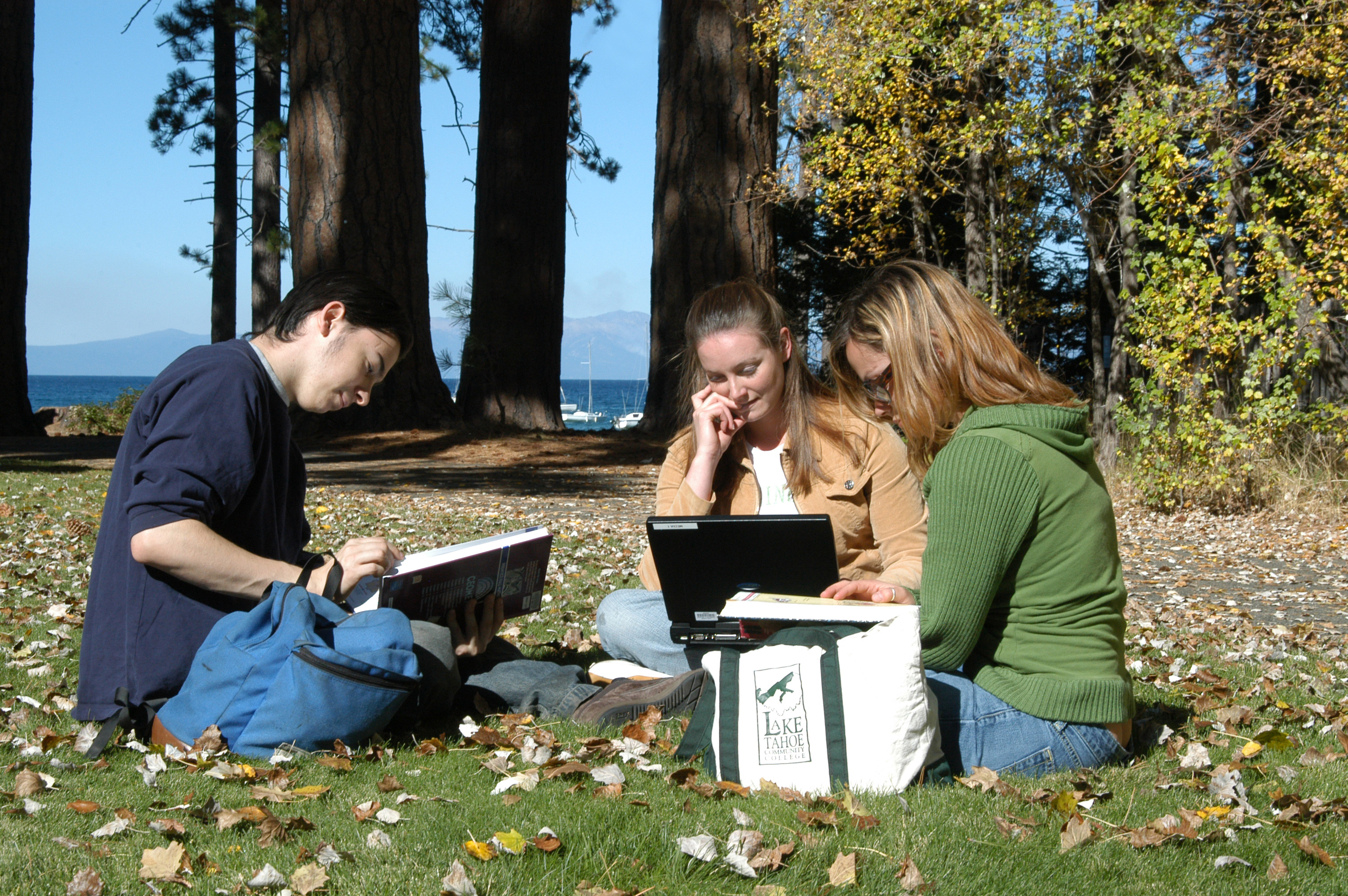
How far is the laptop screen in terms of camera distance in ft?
11.3

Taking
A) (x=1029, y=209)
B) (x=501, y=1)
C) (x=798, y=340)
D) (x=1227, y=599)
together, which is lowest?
(x=1227, y=599)

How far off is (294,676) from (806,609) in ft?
4.83

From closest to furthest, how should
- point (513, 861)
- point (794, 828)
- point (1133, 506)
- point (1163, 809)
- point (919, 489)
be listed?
point (513, 861)
point (794, 828)
point (1163, 809)
point (919, 489)
point (1133, 506)

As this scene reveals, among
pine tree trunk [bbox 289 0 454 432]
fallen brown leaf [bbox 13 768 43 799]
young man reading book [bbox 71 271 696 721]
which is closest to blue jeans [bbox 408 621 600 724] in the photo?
young man reading book [bbox 71 271 696 721]

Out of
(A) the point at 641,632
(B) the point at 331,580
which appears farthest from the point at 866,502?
(B) the point at 331,580

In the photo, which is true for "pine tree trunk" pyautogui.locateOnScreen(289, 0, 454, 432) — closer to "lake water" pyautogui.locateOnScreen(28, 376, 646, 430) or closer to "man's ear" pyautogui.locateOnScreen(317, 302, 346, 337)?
"man's ear" pyautogui.locateOnScreen(317, 302, 346, 337)

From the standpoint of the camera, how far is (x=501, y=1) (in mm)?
17562

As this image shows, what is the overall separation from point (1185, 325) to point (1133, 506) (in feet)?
6.28

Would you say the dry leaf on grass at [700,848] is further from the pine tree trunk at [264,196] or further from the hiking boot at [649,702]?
the pine tree trunk at [264,196]

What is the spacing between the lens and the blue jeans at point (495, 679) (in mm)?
3639

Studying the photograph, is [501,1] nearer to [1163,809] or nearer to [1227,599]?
[1227,599]

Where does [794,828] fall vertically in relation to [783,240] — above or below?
below

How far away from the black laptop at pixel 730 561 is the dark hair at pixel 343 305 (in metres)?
1.08

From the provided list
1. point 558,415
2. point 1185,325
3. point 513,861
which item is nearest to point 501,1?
point 558,415
